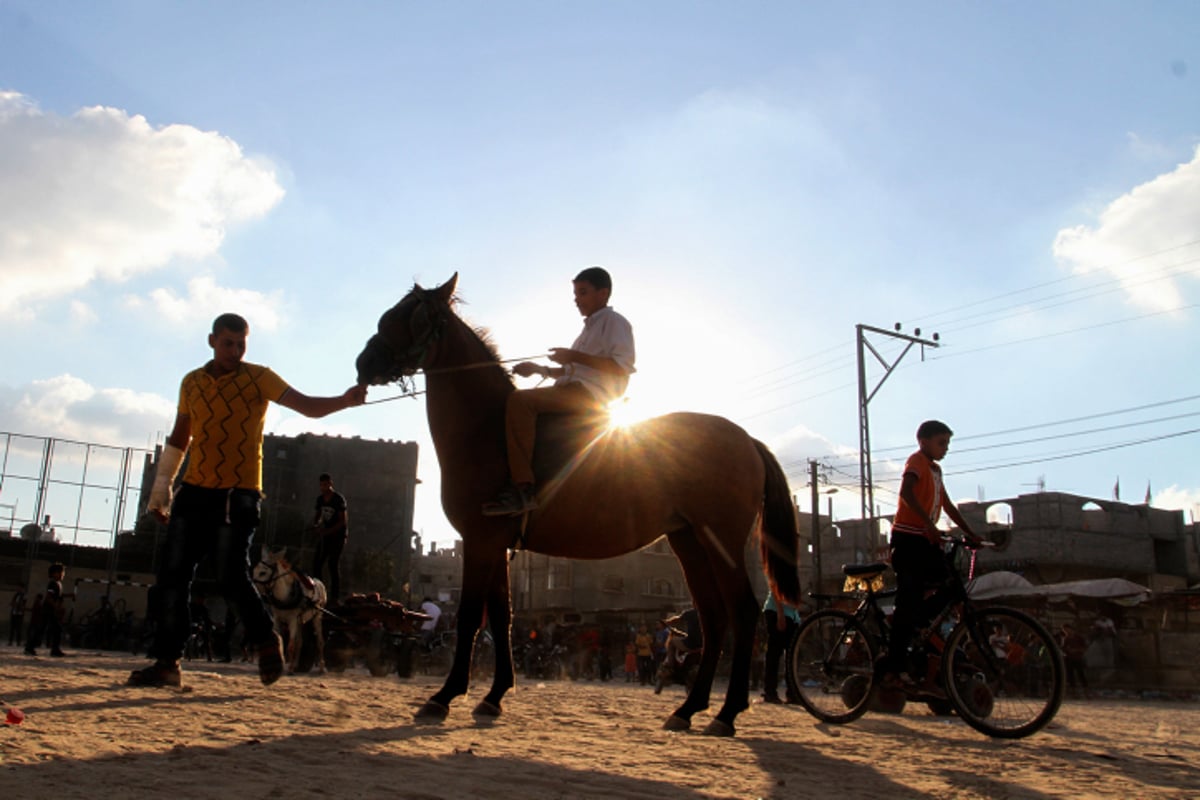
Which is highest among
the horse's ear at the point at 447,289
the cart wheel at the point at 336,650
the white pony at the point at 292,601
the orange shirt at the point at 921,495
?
the horse's ear at the point at 447,289

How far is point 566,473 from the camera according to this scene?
20.0 feet

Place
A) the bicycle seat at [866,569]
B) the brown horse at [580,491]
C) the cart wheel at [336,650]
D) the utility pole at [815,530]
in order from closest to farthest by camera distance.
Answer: the brown horse at [580,491] < the bicycle seat at [866,569] < the cart wheel at [336,650] < the utility pole at [815,530]

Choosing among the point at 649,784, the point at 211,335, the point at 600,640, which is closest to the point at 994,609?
the point at 649,784

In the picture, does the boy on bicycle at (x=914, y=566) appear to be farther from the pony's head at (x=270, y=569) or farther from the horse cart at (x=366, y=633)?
the pony's head at (x=270, y=569)

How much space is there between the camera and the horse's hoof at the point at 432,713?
18.1ft

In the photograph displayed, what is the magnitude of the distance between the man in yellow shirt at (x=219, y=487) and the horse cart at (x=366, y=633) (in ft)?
21.2

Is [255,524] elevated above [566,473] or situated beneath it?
situated beneath

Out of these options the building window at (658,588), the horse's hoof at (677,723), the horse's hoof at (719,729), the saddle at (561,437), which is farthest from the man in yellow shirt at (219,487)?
the building window at (658,588)

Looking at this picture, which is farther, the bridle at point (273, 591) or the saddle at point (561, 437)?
the bridle at point (273, 591)

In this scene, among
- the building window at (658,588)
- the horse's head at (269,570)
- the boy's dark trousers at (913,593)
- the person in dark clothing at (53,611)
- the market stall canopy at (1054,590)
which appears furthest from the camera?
the building window at (658,588)

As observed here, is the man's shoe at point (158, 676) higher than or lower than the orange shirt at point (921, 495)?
lower

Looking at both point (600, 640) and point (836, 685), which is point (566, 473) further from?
point (600, 640)

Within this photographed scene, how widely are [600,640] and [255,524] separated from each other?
28534mm

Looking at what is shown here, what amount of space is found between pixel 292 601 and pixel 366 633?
137 centimetres
